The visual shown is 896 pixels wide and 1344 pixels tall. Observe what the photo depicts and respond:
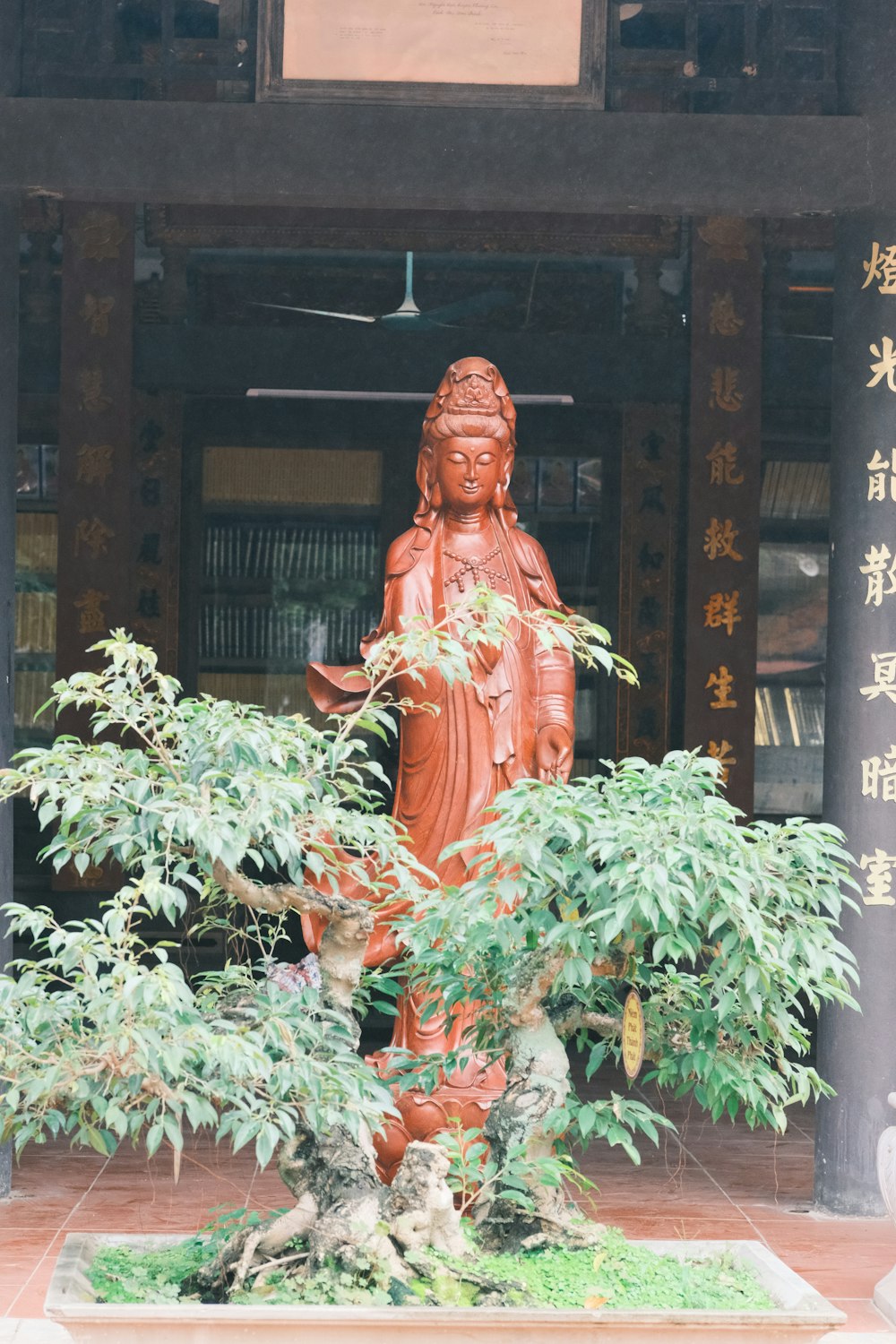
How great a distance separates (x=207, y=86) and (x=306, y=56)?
248 centimetres

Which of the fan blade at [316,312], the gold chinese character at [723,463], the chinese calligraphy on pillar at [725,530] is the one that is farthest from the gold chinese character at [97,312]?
the gold chinese character at [723,463]

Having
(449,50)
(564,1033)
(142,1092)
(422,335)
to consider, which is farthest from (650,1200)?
(422,335)

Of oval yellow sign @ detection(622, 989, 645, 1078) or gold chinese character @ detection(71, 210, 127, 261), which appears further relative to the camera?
gold chinese character @ detection(71, 210, 127, 261)

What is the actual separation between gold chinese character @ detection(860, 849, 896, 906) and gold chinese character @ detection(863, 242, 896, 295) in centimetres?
143

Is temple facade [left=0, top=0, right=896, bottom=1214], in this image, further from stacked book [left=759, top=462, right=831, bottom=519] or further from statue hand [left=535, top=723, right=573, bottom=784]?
statue hand [left=535, top=723, right=573, bottom=784]

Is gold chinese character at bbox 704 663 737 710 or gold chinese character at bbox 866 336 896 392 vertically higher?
gold chinese character at bbox 866 336 896 392

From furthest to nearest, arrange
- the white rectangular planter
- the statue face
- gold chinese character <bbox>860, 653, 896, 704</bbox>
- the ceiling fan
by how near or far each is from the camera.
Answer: the ceiling fan
the statue face
gold chinese character <bbox>860, 653, 896, 704</bbox>
the white rectangular planter

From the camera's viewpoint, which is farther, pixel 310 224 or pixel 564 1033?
pixel 310 224

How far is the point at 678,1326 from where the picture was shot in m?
2.64

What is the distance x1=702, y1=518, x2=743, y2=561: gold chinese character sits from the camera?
6.79 metres

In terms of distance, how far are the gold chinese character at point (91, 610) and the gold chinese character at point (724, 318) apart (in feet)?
8.31

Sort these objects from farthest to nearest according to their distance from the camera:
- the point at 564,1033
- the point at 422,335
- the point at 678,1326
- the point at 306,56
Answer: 1. the point at 422,335
2. the point at 306,56
3. the point at 564,1033
4. the point at 678,1326

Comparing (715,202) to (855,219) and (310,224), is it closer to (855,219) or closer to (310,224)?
(855,219)

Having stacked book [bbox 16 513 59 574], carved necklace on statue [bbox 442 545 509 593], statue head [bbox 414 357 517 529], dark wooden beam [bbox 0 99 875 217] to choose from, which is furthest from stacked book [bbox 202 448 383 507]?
dark wooden beam [bbox 0 99 875 217]
